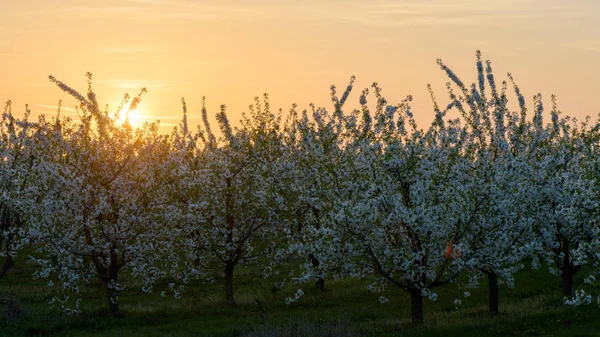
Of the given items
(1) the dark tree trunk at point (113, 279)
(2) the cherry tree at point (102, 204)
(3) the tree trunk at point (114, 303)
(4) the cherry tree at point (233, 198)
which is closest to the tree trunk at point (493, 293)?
(4) the cherry tree at point (233, 198)

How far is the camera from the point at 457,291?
117 feet

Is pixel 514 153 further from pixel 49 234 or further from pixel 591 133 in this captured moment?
pixel 49 234

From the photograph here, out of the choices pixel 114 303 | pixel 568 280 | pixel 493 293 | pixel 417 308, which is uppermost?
pixel 568 280

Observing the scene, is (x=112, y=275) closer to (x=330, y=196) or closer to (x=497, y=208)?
(x=330, y=196)

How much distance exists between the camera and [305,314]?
30500 millimetres

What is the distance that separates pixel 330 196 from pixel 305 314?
21.8 ft

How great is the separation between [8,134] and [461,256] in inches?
1208

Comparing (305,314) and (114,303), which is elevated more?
(114,303)

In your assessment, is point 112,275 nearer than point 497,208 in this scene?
No

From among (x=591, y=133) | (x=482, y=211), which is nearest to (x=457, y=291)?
(x=591, y=133)

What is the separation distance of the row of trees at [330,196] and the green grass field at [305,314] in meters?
1.39

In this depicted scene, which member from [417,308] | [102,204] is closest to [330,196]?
[417,308]

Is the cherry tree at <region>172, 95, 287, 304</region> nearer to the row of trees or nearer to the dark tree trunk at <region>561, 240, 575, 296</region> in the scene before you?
the row of trees

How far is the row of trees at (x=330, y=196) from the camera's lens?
2388 cm
